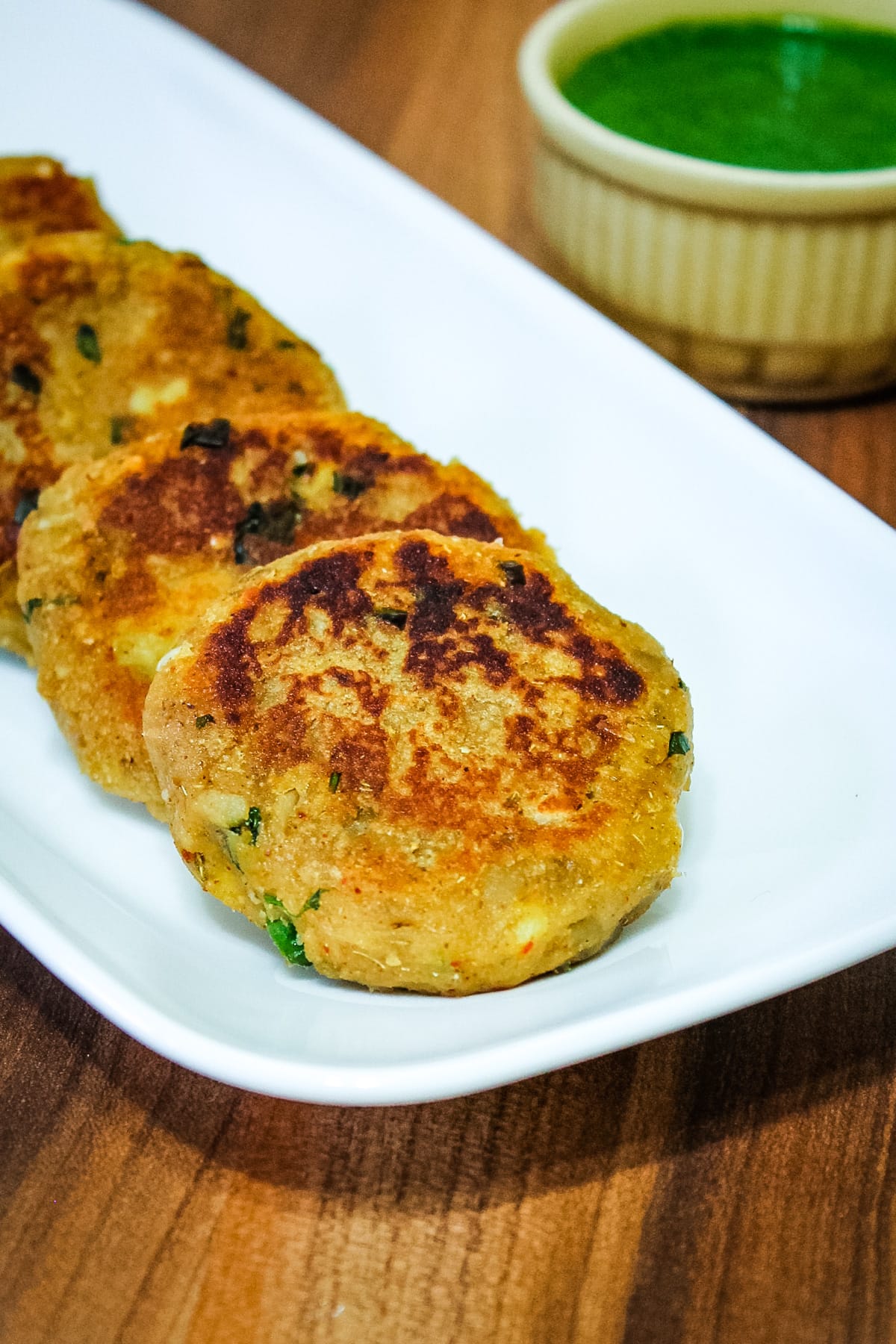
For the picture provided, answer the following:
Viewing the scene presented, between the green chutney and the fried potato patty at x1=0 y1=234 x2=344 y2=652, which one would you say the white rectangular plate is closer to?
the fried potato patty at x1=0 y1=234 x2=344 y2=652

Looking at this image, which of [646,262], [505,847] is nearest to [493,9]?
[646,262]

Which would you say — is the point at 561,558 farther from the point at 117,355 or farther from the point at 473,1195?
the point at 473,1195

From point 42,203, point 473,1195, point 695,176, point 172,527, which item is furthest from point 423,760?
point 42,203

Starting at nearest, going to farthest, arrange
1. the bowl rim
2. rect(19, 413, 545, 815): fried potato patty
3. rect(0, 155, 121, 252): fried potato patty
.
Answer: rect(19, 413, 545, 815): fried potato patty → the bowl rim → rect(0, 155, 121, 252): fried potato patty

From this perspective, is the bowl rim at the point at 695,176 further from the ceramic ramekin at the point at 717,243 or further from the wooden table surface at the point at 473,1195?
the wooden table surface at the point at 473,1195

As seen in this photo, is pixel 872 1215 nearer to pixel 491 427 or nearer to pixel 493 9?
pixel 491 427

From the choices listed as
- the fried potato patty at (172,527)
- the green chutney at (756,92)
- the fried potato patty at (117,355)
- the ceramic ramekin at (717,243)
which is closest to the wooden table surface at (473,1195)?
the fried potato patty at (172,527)

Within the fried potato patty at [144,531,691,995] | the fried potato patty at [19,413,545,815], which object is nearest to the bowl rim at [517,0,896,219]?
the fried potato patty at [19,413,545,815]
